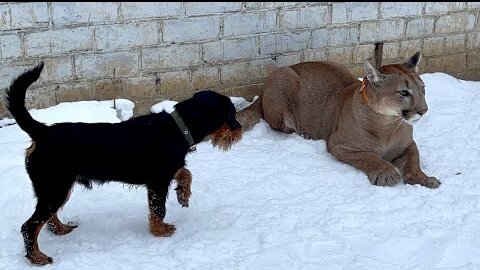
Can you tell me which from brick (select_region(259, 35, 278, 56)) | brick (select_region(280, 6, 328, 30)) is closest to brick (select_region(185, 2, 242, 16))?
brick (select_region(259, 35, 278, 56))

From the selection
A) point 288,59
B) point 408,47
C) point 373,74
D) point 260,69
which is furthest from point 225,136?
point 408,47

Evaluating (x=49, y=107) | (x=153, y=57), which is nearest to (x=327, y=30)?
(x=153, y=57)

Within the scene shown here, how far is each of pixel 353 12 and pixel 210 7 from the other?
1777mm

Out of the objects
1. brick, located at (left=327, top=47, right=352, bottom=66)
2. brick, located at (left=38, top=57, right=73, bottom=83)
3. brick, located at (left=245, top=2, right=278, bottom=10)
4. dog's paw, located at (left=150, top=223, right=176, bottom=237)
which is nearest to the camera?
dog's paw, located at (left=150, top=223, right=176, bottom=237)

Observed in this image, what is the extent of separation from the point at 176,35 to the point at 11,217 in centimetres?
269

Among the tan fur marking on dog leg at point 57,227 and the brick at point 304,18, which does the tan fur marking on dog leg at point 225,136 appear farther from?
the brick at point 304,18

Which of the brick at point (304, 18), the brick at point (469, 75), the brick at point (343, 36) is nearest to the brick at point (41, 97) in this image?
the brick at point (304, 18)

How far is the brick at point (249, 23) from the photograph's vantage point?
23.5 ft

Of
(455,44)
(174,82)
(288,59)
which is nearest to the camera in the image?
(174,82)

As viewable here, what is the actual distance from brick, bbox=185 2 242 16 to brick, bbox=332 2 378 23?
1219 mm

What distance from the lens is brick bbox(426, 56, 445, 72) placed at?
27.7 ft

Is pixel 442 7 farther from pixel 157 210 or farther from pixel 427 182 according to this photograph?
pixel 157 210

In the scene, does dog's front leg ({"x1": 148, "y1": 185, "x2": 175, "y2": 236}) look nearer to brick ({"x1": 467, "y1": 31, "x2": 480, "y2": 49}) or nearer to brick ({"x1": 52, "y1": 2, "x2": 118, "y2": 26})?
brick ({"x1": 52, "y1": 2, "x2": 118, "y2": 26})

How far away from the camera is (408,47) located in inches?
324
